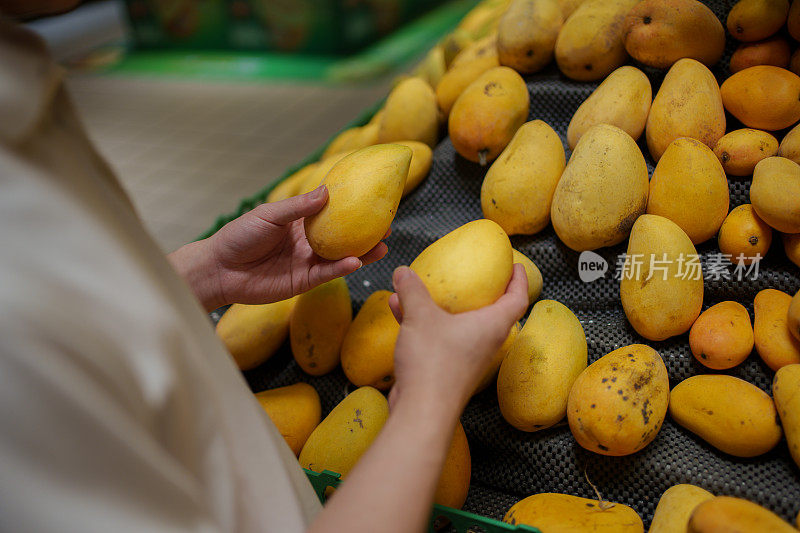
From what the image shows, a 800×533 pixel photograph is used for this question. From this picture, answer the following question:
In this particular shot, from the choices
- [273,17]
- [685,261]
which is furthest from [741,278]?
[273,17]

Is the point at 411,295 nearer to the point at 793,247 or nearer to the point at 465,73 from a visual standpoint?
the point at 793,247

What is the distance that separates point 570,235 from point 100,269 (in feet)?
2.48

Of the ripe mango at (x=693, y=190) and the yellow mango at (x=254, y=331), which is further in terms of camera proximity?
the yellow mango at (x=254, y=331)

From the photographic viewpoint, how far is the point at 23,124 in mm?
382

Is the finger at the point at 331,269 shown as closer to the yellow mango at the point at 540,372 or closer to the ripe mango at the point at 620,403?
the yellow mango at the point at 540,372

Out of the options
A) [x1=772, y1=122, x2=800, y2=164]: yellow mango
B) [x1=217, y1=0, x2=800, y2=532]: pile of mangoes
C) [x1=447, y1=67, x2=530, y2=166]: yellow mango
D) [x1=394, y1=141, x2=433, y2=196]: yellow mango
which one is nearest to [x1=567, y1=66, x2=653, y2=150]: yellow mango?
[x1=217, y1=0, x2=800, y2=532]: pile of mangoes

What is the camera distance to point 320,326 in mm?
1049

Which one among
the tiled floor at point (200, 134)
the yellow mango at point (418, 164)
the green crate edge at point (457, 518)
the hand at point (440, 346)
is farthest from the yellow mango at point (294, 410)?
the tiled floor at point (200, 134)

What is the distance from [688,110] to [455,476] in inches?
27.9

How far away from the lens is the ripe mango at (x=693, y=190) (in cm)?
88

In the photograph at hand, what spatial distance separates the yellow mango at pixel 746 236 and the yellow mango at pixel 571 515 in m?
0.42

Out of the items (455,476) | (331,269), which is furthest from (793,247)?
(331,269)

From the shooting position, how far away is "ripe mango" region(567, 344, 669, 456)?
758mm

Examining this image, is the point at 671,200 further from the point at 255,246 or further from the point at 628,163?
the point at 255,246
